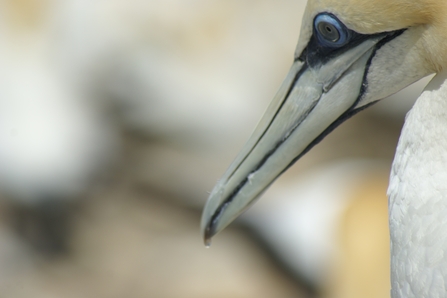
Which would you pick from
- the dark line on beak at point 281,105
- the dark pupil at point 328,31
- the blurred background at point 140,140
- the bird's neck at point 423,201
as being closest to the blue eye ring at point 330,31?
the dark pupil at point 328,31

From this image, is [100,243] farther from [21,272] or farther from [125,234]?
[21,272]

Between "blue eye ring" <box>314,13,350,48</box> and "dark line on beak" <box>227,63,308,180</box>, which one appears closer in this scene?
"blue eye ring" <box>314,13,350,48</box>

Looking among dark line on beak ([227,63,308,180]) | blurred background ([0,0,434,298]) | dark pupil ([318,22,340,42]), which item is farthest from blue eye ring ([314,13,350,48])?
blurred background ([0,0,434,298])

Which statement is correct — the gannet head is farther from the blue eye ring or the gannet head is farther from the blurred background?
the blurred background

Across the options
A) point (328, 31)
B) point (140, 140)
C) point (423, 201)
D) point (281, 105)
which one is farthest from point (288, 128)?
point (140, 140)

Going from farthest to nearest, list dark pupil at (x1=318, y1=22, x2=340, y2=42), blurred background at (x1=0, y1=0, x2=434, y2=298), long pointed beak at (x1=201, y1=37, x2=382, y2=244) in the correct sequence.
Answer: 1. blurred background at (x1=0, y1=0, x2=434, y2=298)
2. long pointed beak at (x1=201, y1=37, x2=382, y2=244)
3. dark pupil at (x1=318, y1=22, x2=340, y2=42)

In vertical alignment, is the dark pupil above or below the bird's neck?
above

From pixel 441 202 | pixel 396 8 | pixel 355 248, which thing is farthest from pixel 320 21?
pixel 355 248
